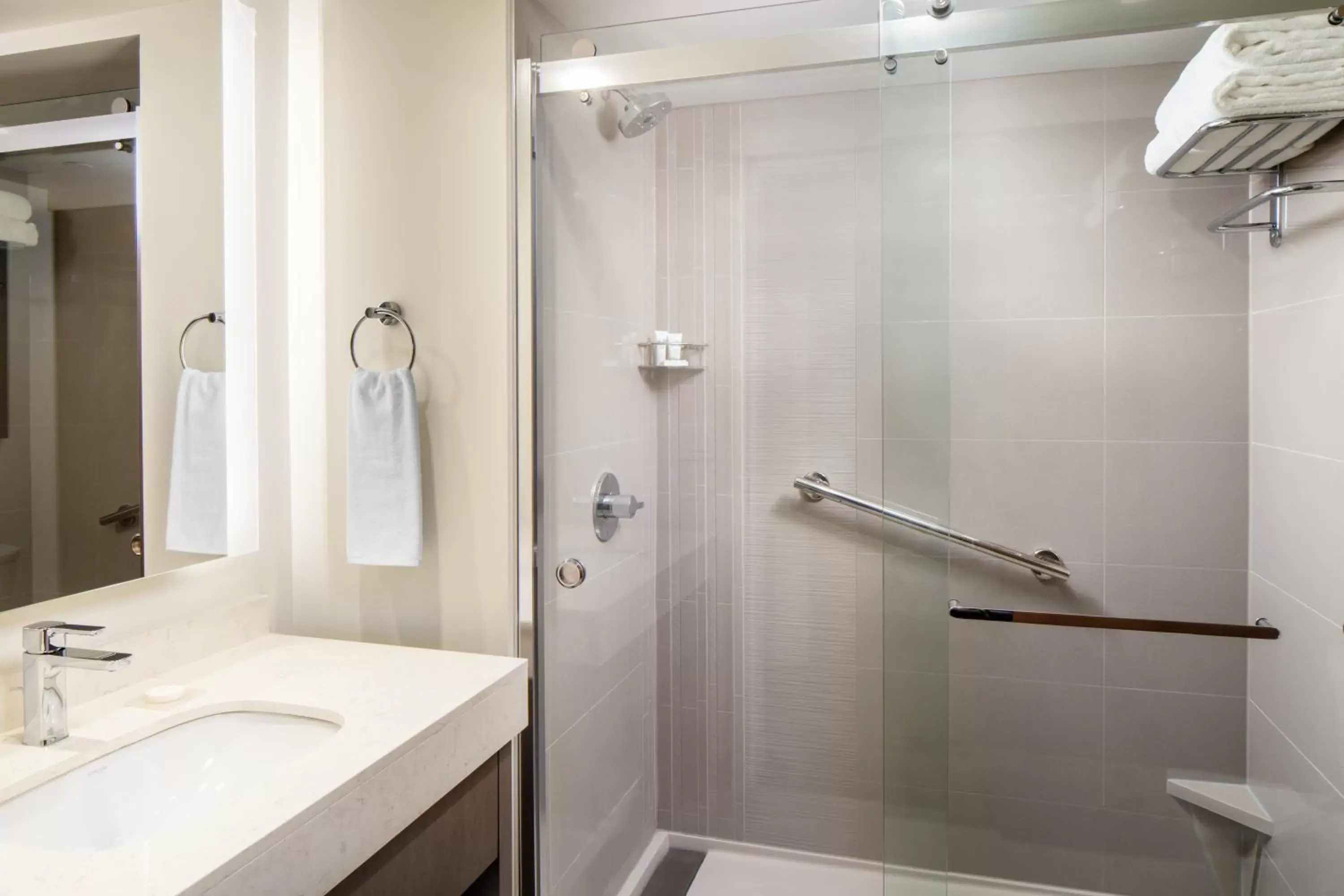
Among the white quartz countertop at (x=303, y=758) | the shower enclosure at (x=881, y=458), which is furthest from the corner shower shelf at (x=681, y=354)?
the white quartz countertop at (x=303, y=758)

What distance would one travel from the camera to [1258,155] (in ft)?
4.06

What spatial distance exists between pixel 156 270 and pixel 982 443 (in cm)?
147

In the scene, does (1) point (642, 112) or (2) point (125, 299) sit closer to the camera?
(2) point (125, 299)

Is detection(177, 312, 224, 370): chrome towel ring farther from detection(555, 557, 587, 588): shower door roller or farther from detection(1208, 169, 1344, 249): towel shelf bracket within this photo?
detection(1208, 169, 1344, 249): towel shelf bracket

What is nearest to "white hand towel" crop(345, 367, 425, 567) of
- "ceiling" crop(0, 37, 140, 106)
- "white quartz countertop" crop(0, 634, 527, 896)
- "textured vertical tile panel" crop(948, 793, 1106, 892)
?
"white quartz countertop" crop(0, 634, 527, 896)

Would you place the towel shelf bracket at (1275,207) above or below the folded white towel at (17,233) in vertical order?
above

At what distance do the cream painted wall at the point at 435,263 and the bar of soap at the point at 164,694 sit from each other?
415 mm

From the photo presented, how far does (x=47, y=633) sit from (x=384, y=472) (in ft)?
1.85

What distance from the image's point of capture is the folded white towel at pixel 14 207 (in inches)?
43.8

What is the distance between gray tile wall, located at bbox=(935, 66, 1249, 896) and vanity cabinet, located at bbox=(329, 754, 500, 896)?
0.84 m

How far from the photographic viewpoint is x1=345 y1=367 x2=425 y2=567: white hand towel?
150cm

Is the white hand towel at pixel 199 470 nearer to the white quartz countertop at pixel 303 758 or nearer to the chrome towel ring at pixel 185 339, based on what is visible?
the chrome towel ring at pixel 185 339

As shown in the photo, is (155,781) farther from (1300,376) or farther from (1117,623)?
(1300,376)

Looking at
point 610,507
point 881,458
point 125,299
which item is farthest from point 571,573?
point 125,299
